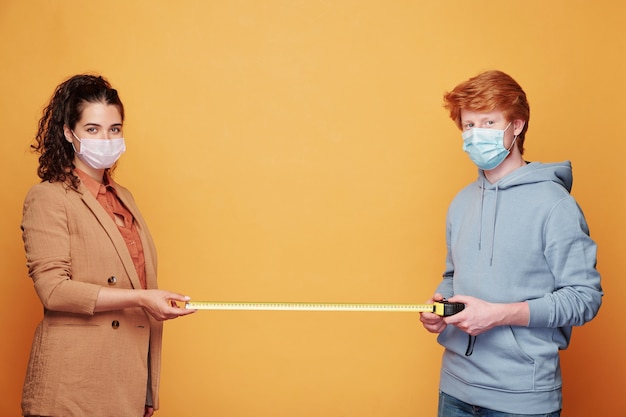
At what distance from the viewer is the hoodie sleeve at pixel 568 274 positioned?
2141 mm

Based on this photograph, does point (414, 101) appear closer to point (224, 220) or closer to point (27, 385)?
point (224, 220)

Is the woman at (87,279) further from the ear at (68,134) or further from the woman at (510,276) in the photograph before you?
the woman at (510,276)

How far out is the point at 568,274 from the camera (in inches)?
85.5

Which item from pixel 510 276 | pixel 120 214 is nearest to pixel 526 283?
pixel 510 276

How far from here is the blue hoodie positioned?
7.12ft

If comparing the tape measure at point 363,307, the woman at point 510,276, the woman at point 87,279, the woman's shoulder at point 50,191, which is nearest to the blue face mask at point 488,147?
the woman at point 510,276

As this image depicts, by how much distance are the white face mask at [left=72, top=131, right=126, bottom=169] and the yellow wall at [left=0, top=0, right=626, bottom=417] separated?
1068 mm

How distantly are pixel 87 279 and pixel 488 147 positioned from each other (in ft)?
4.59

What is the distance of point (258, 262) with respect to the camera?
360 centimetres

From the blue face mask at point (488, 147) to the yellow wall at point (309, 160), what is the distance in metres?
1.15

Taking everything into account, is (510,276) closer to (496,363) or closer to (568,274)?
(568,274)

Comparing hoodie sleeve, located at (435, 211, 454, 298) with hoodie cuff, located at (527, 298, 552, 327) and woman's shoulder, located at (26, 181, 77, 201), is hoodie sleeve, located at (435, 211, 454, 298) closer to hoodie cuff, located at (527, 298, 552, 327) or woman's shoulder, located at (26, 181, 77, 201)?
hoodie cuff, located at (527, 298, 552, 327)

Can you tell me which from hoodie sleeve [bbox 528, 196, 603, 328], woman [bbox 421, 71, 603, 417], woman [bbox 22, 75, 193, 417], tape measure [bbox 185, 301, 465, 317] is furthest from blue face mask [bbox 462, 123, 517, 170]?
woman [bbox 22, 75, 193, 417]

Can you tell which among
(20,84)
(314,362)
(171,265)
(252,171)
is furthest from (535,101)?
(20,84)
